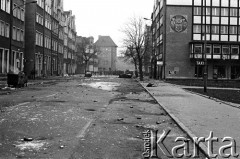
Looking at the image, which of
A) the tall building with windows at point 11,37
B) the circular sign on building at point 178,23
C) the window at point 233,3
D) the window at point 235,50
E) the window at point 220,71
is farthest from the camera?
the window at point 220,71

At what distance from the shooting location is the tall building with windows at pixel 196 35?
5897 cm

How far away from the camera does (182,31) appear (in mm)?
59281

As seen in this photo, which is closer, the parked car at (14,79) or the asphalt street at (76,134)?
the asphalt street at (76,134)

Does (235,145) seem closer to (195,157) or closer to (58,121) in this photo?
(195,157)

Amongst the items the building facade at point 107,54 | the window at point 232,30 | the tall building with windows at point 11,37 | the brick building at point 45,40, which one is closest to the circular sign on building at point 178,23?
the window at point 232,30

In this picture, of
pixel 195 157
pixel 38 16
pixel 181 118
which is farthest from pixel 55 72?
pixel 195 157

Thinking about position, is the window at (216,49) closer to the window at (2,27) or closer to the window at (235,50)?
the window at (235,50)

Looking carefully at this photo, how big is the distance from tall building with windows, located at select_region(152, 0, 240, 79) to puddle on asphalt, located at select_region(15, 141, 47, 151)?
52521 millimetres

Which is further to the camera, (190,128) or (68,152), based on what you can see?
(190,128)

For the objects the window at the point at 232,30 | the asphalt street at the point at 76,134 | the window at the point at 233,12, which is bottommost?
the asphalt street at the point at 76,134

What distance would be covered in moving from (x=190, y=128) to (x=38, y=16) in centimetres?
5621

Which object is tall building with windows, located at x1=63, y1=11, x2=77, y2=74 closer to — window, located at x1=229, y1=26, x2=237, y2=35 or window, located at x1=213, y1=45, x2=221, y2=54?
window, located at x1=213, y1=45, x2=221, y2=54

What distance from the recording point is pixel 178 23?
59344 millimetres

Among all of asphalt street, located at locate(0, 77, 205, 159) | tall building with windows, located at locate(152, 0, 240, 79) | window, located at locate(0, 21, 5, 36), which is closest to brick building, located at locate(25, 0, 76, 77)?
window, located at locate(0, 21, 5, 36)
